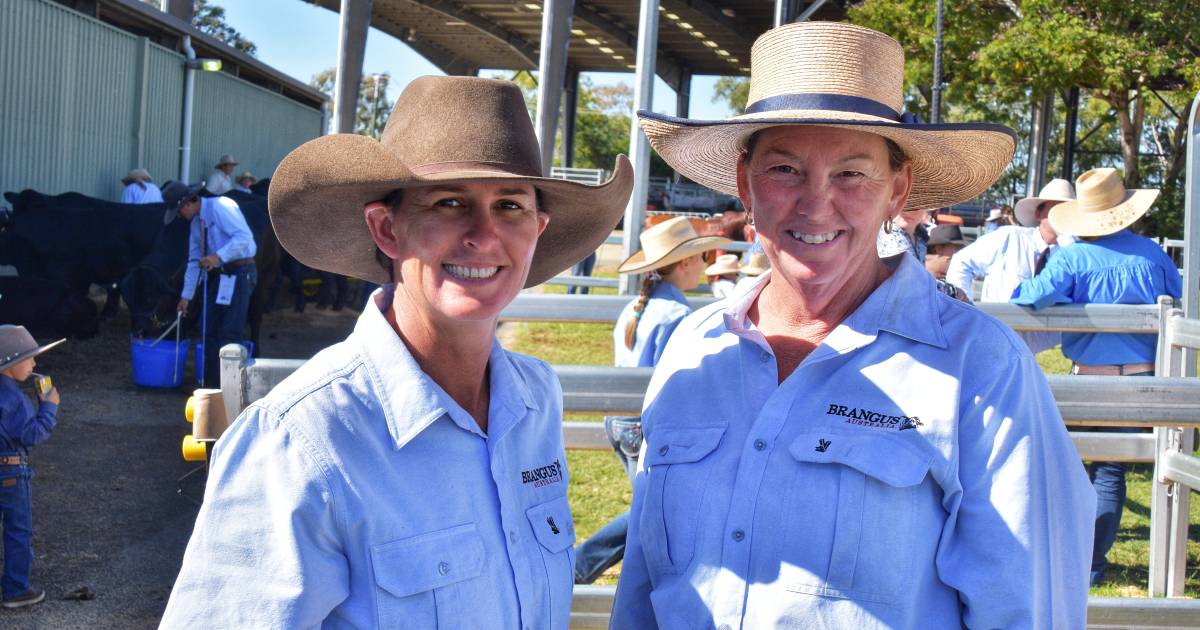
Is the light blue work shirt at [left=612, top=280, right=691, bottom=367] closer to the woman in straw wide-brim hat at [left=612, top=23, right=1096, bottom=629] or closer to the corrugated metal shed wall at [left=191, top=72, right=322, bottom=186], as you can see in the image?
the woman in straw wide-brim hat at [left=612, top=23, right=1096, bottom=629]

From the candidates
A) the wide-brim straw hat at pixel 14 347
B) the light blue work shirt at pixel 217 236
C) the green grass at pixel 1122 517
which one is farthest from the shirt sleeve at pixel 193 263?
the wide-brim straw hat at pixel 14 347

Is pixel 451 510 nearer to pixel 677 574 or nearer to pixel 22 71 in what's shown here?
pixel 677 574

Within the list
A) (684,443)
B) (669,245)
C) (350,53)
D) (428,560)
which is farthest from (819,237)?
(350,53)

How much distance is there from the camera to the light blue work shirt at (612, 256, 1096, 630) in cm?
189

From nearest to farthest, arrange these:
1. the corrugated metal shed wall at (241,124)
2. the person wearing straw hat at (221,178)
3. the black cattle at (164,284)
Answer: the black cattle at (164,284) → the person wearing straw hat at (221,178) → the corrugated metal shed wall at (241,124)

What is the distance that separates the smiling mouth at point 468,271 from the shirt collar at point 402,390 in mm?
152

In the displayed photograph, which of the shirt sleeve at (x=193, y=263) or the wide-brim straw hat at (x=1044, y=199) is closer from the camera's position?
the wide-brim straw hat at (x=1044, y=199)

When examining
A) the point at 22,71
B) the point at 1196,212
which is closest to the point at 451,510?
the point at 1196,212

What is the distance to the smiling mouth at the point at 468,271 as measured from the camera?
2.02 m

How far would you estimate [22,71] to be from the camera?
570 inches

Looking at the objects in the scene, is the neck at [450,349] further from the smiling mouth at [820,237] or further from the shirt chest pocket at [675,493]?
the smiling mouth at [820,237]

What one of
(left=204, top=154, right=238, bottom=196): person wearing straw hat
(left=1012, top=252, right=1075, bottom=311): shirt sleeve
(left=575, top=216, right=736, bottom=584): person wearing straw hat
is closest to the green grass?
(left=575, top=216, right=736, bottom=584): person wearing straw hat

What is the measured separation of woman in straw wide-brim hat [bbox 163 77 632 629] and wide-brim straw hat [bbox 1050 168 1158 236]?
5185mm

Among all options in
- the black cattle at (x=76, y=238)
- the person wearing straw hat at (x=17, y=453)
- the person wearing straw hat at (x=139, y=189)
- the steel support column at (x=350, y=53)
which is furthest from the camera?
the person wearing straw hat at (x=139, y=189)
